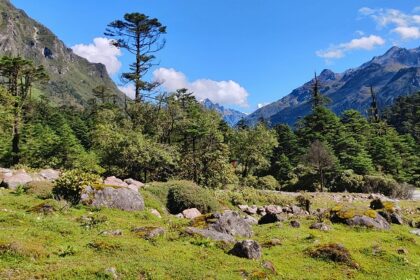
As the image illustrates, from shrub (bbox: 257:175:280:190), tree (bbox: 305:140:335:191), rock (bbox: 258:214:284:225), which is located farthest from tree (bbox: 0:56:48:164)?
tree (bbox: 305:140:335:191)

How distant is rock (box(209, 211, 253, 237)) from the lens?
17500 millimetres

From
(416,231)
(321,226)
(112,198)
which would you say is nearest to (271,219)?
(321,226)

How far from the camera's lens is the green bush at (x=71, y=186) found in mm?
20500

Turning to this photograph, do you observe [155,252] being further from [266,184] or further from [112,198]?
[266,184]

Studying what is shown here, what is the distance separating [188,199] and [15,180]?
10258 millimetres

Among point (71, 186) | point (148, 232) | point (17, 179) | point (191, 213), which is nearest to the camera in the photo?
point (148, 232)

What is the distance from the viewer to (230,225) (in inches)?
707

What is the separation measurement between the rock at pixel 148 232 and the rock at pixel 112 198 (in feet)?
16.1

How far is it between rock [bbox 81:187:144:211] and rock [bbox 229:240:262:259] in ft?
27.4

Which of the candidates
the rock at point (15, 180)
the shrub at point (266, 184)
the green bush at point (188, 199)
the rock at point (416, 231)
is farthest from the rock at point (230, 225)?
the shrub at point (266, 184)

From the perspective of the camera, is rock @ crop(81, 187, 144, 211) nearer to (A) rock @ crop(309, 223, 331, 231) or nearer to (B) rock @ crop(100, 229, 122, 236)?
(B) rock @ crop(100, 229, 122, 236)

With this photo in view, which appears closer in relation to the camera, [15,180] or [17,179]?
[15,180]

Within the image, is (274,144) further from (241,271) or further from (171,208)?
(241,271)

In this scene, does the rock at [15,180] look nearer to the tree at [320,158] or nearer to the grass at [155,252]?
the grass at [155,252]
